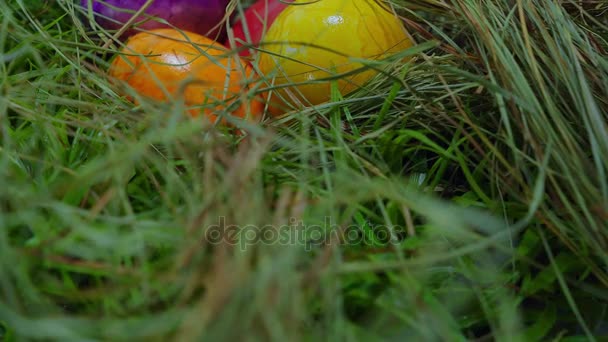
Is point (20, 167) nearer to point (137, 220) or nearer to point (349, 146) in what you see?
point (137, 220)

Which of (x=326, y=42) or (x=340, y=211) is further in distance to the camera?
(x=326, y=42)

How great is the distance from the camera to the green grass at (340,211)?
0.37 m

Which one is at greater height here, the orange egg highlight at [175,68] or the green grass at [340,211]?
the orange egg highlight at [175,68]

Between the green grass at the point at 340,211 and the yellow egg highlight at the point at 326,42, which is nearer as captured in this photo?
the green grass at the point at 340,211

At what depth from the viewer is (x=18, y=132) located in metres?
0.56

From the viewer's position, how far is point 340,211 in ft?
1.74

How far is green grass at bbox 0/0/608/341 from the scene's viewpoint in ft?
1.20

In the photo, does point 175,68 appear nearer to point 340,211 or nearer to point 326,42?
point 326,42

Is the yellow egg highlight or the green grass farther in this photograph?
the yellow egg highlight

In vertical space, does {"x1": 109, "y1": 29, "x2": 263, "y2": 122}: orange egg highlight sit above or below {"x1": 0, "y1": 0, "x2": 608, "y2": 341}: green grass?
above

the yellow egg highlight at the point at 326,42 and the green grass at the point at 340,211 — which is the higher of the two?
the yellow egg highlight at the point at 326,42

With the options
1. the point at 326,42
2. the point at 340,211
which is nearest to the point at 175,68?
the point at 326,42

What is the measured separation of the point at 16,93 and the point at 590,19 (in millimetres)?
691

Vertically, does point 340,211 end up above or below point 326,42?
below
